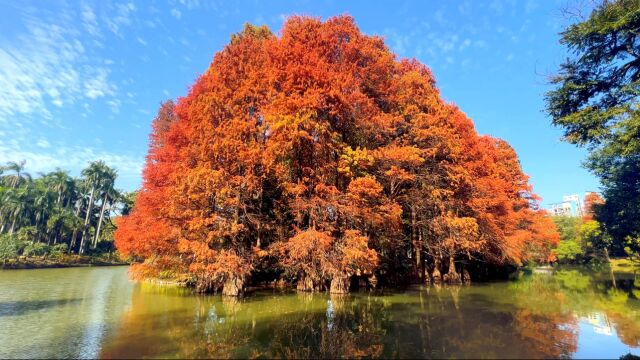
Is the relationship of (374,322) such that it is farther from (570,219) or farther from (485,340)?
(570,219)

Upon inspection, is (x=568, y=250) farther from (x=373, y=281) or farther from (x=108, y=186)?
(x=108, y=186)

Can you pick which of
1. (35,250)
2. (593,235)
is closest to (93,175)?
(35,250)

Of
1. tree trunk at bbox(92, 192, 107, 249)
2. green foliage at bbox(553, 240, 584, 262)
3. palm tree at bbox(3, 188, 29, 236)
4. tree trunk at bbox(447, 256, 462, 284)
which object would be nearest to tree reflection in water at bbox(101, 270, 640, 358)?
tree trunk at bbox(447, 256, 462, 284)

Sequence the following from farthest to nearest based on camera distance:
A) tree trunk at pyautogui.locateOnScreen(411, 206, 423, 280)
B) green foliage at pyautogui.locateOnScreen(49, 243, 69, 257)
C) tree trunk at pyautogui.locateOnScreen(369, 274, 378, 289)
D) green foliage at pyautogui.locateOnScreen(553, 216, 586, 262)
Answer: green foliage at pyautogui.locateOnScreen(553, 216, 586, 262)
green foliage at pyautogui.locateOnScreen(49, 243, 69, 257)
tree trunk at pyautogui.locateOnScreen(411, 206, 423, 280)
tree trunk at pyautogui.locateOnScreen(369, 274, 378, 289)

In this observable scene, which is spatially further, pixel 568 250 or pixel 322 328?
pixel 568 250

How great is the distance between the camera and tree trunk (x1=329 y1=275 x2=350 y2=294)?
18.9m

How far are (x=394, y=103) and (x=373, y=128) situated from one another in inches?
151

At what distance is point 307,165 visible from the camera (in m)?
20.4

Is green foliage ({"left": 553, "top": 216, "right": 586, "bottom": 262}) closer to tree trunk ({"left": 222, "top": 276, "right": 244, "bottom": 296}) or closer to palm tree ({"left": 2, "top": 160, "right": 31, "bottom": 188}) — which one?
tree trunk ({"left": 222, "top": 276, "right": 244, "bottom": 296})

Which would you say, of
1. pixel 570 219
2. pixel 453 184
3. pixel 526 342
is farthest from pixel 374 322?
pixel 570 219

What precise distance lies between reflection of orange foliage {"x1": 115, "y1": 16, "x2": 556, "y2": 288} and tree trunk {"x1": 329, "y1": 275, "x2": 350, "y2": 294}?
1.23m

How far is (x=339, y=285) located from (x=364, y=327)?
29.3 feet

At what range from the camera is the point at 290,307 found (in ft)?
46.8

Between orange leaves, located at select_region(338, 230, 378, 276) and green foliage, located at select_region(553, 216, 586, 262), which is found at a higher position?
green foliage, located at select_region(553, 216, 586, 262)
